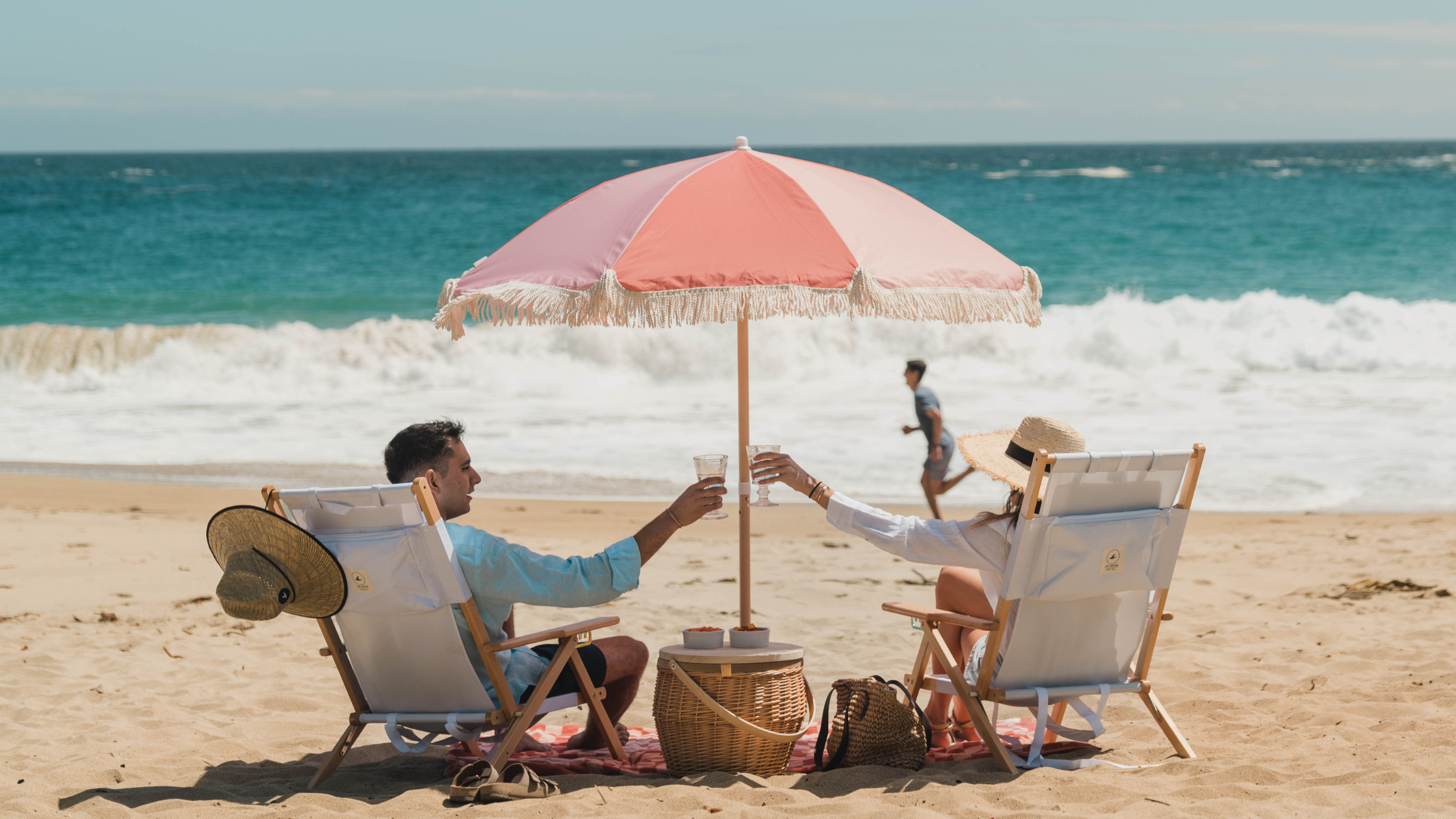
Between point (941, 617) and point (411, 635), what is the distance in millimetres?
1529

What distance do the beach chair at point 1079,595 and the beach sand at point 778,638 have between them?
8.7 inches

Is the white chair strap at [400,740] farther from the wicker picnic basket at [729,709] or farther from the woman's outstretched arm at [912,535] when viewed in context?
the woman's outstretched arm at [912,535]

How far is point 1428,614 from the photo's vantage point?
569cm

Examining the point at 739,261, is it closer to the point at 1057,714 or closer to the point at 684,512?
the point at 684,512

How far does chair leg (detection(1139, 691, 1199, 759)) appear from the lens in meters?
3.76

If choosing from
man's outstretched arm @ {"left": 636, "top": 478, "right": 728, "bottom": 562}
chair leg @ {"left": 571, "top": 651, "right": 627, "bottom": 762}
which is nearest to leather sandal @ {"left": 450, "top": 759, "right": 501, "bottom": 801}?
chair leg @ {"left": 571, "top": 651, "right": 627, "bottom": 762}

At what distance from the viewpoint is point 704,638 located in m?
3.64

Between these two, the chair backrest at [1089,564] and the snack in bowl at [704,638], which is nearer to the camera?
the chair backrest at [1089,564]

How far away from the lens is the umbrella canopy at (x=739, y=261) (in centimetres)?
327

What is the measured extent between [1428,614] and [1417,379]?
9844mm

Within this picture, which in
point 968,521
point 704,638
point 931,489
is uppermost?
point 968,521

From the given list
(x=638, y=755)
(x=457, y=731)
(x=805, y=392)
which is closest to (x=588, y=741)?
(x=638, y=755)

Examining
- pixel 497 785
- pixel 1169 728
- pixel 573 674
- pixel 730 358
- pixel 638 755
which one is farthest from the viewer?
pixel 730 358

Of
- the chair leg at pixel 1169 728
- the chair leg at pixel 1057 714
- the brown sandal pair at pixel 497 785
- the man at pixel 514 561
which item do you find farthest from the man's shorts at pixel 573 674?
the chair leg at pixel 1169 728
